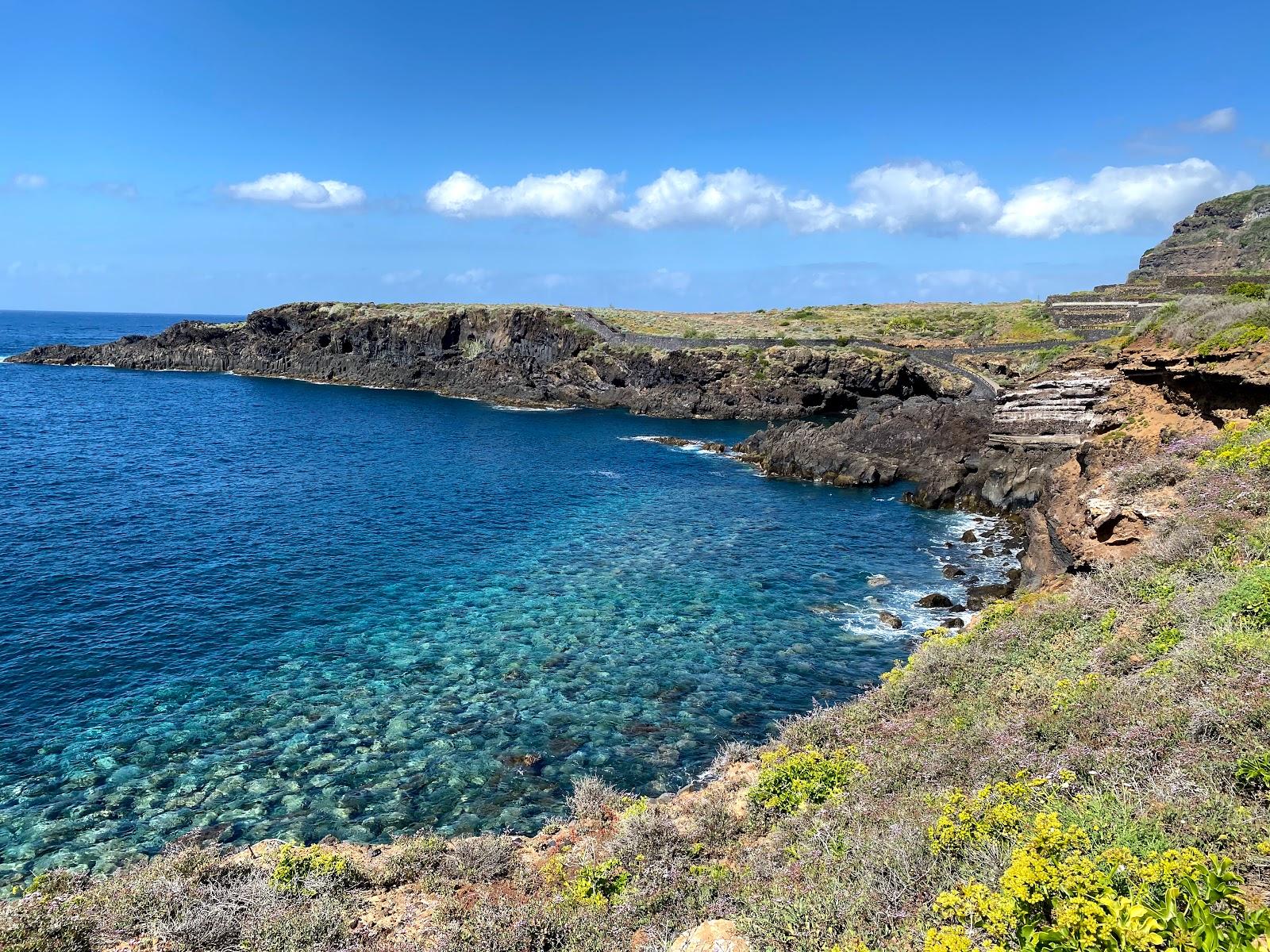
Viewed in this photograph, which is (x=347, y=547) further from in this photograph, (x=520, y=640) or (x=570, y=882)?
(x=570, y=882)

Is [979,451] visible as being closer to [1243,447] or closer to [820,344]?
[1243,447]

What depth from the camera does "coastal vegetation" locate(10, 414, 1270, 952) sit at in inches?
262

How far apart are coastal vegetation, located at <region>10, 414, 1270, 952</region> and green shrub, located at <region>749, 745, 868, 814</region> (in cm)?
5

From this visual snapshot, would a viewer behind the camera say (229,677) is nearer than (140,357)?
Yes

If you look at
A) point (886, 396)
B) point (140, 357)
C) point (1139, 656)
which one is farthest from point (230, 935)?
point (140, 357)

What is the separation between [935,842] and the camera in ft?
28.1

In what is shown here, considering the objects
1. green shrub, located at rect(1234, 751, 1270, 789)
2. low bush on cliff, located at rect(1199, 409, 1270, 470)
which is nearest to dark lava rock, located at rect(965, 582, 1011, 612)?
low bush on cliff, located at rect(1199, 409, 1270, 470)

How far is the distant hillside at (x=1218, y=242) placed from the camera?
280 feet

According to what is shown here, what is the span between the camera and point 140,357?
125 metres

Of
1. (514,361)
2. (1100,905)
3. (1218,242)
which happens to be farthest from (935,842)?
(1218,242)

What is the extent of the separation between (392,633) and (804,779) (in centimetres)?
1838

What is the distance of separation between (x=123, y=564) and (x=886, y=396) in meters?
78.0

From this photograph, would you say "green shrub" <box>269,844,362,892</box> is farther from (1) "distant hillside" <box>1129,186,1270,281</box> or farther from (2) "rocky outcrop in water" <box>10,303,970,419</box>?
(1) "distant hillside" <box>1129,186,1270,281</box>

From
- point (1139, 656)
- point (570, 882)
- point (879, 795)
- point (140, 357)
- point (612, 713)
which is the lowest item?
point (612, 713)
